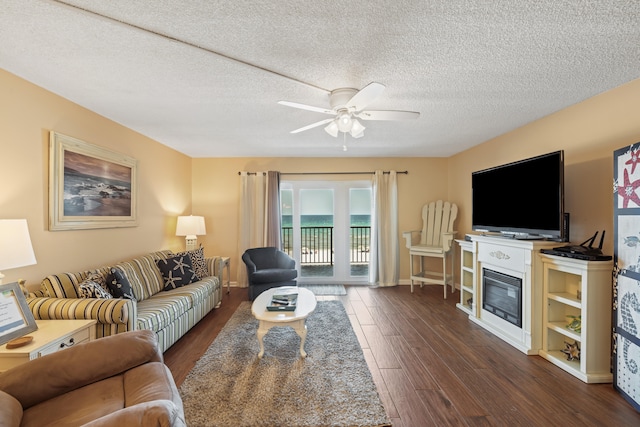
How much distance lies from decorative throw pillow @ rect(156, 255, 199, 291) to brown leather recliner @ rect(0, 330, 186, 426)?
6.81 feet

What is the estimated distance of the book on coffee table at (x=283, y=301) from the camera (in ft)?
9.23

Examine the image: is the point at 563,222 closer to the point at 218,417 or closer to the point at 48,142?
the point at 218,417

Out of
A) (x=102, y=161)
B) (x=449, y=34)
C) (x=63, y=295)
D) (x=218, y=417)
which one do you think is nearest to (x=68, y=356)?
(x=218, y=417)

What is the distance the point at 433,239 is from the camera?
5.19 meters

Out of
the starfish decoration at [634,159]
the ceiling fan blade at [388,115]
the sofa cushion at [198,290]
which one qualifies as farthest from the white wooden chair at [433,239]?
the sofa cushion at [198,290]

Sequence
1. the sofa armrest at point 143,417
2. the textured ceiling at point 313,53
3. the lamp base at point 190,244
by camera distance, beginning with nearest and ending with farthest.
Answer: the sofa armrest at point 143,417 < the textured ceiling at point 313,53 < the lamp base at point 190,244

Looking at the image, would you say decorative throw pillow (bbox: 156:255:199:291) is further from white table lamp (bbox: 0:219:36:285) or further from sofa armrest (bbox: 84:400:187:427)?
sofa armrest (bbox: 84:400:187:427)

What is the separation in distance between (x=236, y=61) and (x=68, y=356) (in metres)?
2.01

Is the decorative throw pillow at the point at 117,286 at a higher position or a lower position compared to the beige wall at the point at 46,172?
lower

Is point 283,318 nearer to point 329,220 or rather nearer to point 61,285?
point 61,285

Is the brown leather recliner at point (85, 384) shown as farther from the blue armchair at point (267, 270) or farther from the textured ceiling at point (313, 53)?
the blue armchair at point (267, 270)

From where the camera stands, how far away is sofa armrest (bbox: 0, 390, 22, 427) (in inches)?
45.2

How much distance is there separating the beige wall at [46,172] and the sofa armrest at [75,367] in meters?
1.21

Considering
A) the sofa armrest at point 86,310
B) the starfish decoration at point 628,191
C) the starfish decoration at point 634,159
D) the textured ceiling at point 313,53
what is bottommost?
the sofa armrest at point 86,310
